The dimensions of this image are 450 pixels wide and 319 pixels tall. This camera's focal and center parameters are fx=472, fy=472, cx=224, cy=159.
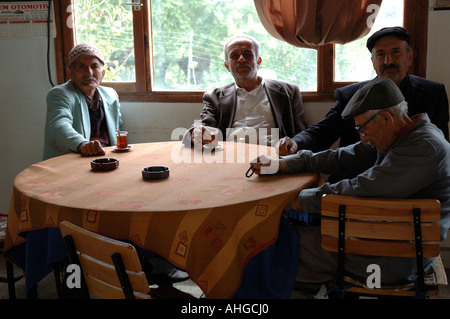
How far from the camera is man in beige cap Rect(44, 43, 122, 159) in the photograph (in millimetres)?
→ 3033

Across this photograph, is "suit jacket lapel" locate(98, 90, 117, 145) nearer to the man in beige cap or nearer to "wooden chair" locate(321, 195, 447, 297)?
the man in beige cap

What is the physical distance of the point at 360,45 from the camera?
3.25 metres

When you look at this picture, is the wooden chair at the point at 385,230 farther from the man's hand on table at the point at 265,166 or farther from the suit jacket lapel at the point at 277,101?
the suit jacket lapel at the point at 277,101

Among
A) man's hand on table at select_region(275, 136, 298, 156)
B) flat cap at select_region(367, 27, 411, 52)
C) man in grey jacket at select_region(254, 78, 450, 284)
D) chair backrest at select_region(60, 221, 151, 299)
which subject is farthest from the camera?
flat cap at select_region(367, 27, 411, 52)

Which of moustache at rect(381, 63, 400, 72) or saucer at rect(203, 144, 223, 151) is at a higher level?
moustache at rect(381, 63, 400, 72)

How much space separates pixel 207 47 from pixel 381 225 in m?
2.27

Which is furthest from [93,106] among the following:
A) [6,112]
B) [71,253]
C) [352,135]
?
[71,253]

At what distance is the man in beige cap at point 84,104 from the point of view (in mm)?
3033

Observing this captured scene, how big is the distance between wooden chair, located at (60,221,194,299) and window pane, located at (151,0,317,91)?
2217 mm

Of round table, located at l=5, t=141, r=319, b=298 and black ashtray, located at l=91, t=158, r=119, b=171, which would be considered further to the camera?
black ashtray, located at l=91, t=158, r=119, b=171

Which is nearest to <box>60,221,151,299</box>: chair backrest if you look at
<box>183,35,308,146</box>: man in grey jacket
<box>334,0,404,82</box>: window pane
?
<box>183,35,308,146</box>: man in grey jacket

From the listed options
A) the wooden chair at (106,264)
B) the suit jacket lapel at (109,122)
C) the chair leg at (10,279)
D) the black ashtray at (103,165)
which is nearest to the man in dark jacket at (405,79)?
the black ashtray at (103,165)

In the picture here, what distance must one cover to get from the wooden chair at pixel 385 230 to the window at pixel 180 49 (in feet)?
6.01

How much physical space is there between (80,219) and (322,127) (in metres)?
1.77
